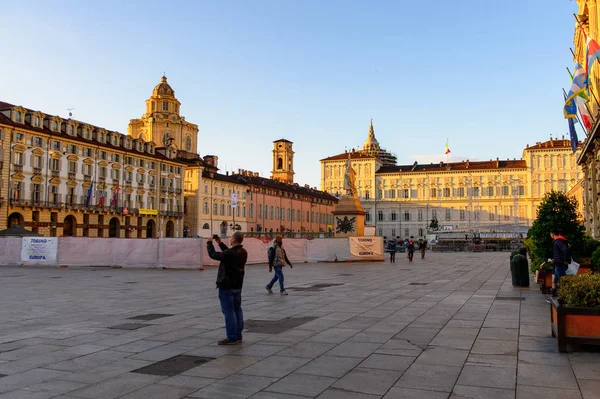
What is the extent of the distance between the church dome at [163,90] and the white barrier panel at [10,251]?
7704 centimetres

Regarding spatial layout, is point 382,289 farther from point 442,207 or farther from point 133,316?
point 442,207

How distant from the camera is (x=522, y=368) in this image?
22.6 feet

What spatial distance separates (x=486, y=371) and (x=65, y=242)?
28522 mm

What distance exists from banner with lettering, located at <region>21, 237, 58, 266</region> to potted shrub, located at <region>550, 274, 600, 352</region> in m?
28.6

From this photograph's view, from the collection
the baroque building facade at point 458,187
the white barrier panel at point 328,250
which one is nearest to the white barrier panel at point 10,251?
the white barrier panel at point 328,250

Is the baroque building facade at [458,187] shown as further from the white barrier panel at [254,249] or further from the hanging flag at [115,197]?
the white barrier panel at [254,249]

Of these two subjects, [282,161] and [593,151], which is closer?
[593,151]

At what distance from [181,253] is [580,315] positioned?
23380 mm

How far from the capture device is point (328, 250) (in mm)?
37000

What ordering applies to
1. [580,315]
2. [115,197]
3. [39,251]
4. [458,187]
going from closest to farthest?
[580,315], [39,251], [115,197], [458,187]

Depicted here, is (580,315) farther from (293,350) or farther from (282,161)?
(282,161)

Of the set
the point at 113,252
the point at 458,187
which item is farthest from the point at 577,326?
the point at 458,187

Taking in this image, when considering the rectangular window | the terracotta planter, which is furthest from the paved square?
the rectangular window

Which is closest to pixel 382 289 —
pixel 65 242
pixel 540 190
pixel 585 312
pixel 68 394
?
pixel 585 312
